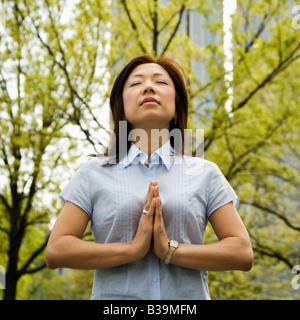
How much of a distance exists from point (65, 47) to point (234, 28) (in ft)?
8.58

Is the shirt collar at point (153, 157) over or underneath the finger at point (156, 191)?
over

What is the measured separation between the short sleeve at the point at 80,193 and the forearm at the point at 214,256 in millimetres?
396

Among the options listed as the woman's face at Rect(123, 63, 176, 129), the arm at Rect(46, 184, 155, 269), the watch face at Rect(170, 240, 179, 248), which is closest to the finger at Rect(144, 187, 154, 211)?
the arm at Rect(46, 184, 155, 269)

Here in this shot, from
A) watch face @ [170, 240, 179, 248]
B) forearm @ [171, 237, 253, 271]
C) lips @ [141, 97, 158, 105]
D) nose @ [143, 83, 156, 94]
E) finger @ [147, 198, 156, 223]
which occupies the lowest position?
forearm @ [171, 237, 253, 271]

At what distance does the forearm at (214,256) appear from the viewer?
1.28m

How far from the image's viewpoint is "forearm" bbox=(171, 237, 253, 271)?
4.20 ft

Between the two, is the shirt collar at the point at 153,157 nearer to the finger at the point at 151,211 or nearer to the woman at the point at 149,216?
the woman at the point at 149,216

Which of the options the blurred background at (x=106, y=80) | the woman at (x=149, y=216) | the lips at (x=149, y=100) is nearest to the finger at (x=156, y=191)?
the woman at (x=149, y=216)

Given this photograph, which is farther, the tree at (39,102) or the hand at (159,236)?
the tree at (39,102)

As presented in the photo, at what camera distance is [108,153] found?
166 cm

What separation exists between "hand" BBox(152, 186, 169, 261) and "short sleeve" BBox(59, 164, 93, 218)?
0.29m

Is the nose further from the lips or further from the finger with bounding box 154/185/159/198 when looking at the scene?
the finger with bounding box 154/185/159/198

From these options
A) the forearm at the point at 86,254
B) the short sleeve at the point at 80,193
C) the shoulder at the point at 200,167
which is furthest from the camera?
the shoulder at the point at 200,167
